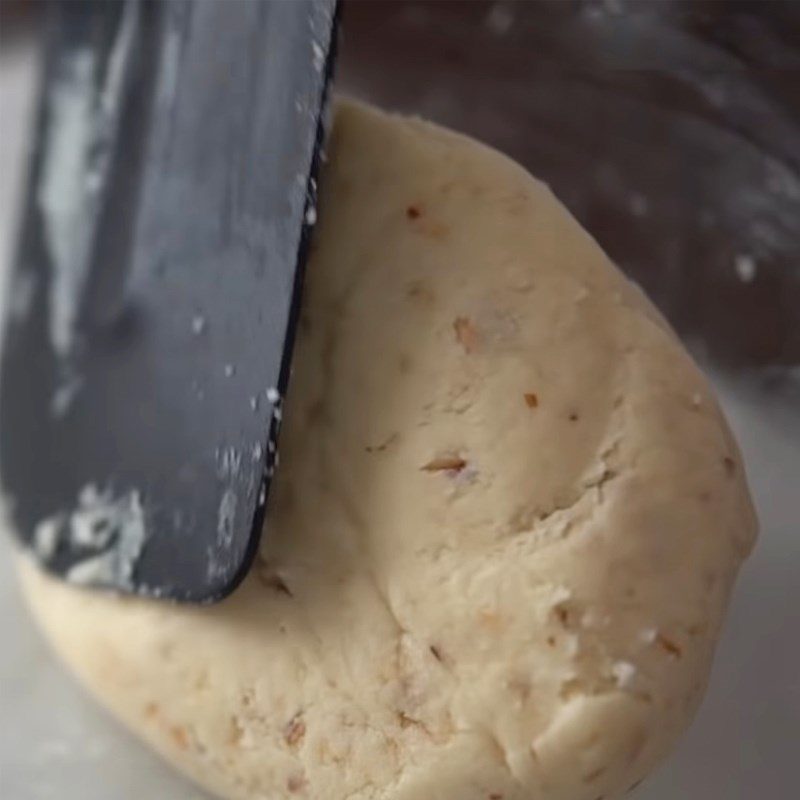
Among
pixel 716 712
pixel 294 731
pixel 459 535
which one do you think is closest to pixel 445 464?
pixel 459 535

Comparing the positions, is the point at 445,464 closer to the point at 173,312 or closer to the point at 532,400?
the point at 532,400

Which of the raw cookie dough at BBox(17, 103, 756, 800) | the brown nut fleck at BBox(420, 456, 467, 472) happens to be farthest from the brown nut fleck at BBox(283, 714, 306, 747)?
the brown nut fleck at BBox(420, 456, 467, 472)

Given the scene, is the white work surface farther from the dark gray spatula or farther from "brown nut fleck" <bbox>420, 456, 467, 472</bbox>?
→ "brown nut fleck" <bbox>420, 456, 467, 472</bbox>

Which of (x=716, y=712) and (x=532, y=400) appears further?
(x=716, y=712)


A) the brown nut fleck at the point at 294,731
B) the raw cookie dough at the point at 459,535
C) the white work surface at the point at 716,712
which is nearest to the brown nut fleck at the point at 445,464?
the raw cookie dough at the point at 459,535

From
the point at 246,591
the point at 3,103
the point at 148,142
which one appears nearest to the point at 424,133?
the point at 148,142

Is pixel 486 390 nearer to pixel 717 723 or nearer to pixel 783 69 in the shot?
pixel 717 723

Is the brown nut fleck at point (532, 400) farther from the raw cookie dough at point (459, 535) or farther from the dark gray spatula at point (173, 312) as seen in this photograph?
the dark gray spatula at point (173, 312)
